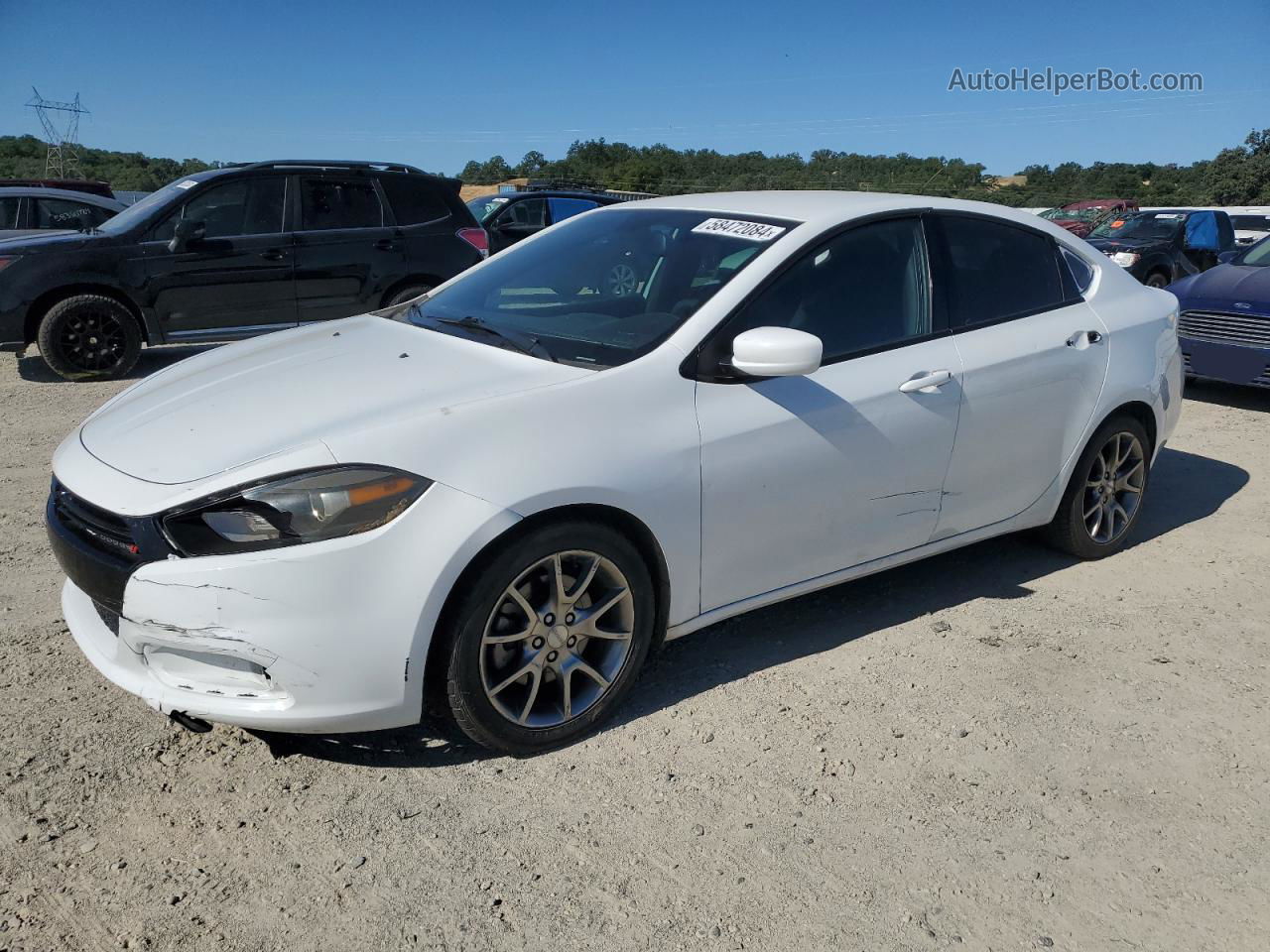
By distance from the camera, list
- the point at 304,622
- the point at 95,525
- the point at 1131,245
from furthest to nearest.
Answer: the point at 1131,245
the point at 95,525
the point at 304,622

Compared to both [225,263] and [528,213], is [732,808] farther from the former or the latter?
[528,213]

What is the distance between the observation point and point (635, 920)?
246 cm

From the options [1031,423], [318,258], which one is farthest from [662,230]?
[318,258]

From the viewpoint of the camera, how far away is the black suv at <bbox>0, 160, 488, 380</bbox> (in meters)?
8.48

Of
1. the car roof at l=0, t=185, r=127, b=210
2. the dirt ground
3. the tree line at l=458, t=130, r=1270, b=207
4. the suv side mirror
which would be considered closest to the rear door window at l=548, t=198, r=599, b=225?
the car roof at l=0, t=185, r=127, b=210

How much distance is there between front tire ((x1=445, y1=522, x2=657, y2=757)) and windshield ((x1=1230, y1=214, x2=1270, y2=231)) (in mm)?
23971

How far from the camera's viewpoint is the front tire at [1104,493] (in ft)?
15.1

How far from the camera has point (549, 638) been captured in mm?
3066

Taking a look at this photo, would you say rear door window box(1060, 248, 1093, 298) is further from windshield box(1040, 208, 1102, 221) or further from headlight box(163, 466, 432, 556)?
windshield box(1040, 208, 1102, 221)

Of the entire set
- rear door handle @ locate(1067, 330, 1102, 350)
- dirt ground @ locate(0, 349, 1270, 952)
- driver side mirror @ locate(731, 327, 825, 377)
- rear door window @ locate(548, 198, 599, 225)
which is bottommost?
dirt ground @ locate(0, 349, 1270, 952)

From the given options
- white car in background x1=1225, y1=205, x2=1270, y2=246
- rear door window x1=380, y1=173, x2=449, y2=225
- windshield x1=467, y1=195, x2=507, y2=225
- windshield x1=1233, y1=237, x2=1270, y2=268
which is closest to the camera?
windshield x1=1233, y1=237, x2=1270, y2=268

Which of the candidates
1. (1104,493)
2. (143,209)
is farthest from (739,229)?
(143,209)

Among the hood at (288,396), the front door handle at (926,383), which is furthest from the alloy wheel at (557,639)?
the front door handle at (926,383)

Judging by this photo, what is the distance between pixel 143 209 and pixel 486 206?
27.0 ft
